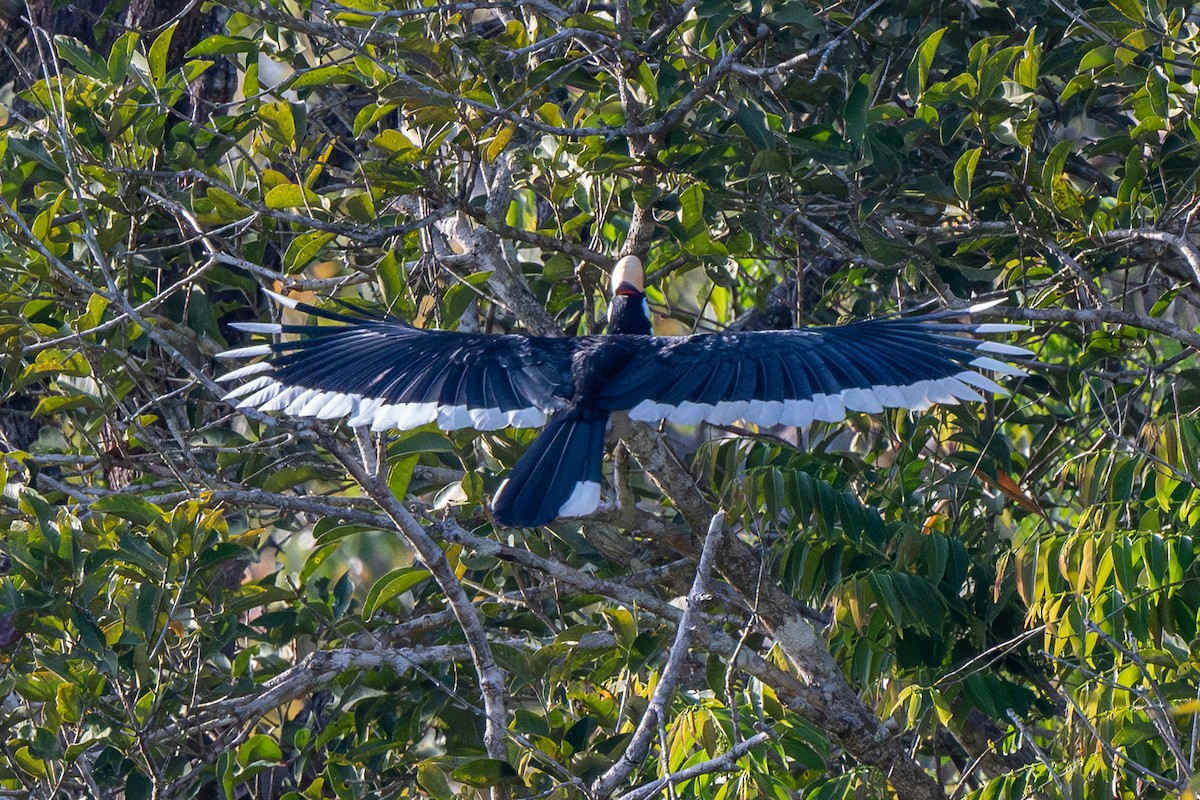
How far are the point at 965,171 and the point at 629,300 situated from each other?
1.08 m

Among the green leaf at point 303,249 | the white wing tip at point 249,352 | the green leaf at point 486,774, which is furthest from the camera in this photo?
the white wing tip at point 249,352

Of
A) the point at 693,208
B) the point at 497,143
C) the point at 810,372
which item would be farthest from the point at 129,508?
the point at 810,372

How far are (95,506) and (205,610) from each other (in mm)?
729

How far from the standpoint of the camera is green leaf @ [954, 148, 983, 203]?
2.96 meters

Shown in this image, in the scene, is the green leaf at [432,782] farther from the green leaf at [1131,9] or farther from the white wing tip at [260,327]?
the green leaf at [1131,9]

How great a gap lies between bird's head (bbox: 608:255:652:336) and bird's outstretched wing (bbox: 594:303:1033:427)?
0.24 meters

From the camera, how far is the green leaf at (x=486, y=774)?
233 cm

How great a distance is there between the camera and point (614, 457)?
343 centimetres

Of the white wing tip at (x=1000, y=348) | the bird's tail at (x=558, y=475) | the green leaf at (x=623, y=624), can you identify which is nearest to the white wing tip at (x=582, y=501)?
the bird's tail at (x=558, y=475)

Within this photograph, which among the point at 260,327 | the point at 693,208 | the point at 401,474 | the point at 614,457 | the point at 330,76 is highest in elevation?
the point at 330,76

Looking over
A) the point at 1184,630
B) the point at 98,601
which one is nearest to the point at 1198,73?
the point at 1184,630

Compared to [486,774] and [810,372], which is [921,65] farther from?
[486,774]

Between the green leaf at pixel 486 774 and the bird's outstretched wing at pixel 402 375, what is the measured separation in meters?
0.90

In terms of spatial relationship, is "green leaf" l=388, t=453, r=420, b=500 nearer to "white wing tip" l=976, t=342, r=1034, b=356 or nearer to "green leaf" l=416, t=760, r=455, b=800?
"green leaf" l=416, t=760, r=455, b=800
